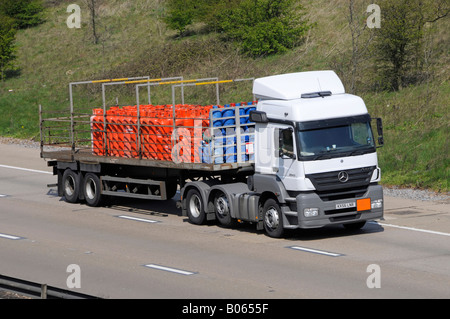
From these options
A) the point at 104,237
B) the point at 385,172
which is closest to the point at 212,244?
the point at 104,237

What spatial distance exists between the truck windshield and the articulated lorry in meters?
0.02

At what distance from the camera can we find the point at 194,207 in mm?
19453

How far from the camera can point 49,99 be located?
45.7 meters

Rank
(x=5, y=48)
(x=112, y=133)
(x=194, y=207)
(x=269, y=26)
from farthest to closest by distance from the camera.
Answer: (x=5, y=48)
(x=269, y=26)
(x=112, y=133)
(x=194, y=207)

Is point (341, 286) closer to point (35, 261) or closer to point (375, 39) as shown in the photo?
point (35, 261)

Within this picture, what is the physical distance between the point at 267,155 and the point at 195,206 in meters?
2.57

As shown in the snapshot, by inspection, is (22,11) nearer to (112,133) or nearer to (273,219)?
(112,133)

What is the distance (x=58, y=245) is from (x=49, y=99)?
29332mm

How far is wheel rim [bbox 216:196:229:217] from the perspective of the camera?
61.3 feet

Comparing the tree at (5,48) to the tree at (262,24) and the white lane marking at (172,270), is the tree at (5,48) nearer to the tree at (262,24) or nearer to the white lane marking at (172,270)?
the tree at (262,24)

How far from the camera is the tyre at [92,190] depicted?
21844 mm

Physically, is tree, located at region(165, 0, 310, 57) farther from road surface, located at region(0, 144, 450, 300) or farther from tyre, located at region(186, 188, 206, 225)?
tyre, located at region(186, 188, 206, 225)

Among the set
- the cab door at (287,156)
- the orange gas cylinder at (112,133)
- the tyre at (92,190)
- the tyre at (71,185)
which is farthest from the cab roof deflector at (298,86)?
the tyre at (71,185)

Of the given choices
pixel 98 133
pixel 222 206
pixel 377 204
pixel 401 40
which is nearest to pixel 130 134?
pixel 98 133
